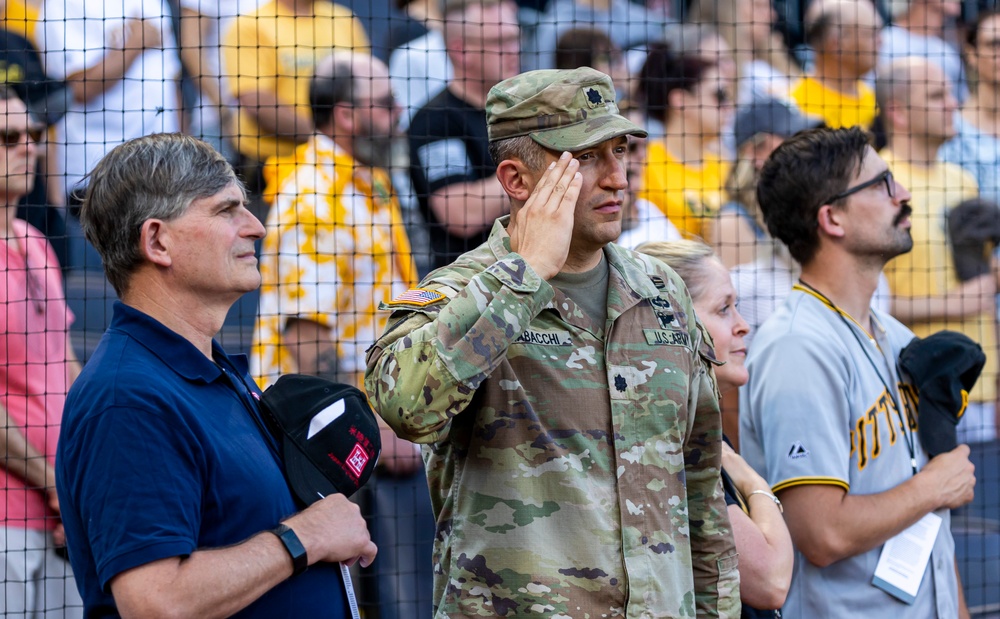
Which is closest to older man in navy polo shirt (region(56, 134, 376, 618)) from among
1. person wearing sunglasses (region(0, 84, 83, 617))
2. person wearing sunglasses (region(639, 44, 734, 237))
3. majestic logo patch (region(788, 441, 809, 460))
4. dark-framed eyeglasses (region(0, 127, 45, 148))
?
majestic logo patch (region(788, 441, 809, 460))

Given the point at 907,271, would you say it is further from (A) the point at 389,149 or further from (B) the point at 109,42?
(B) the point at 109,42

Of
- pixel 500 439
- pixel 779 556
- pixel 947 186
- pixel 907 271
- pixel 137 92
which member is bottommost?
pixel 779 556

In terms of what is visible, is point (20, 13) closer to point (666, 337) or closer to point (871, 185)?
point (871, 185)

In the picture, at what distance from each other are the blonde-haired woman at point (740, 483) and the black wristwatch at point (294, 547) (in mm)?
1017

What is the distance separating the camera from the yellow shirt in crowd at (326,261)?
4.04 meters

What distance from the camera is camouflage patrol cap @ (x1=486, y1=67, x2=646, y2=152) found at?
219 cm

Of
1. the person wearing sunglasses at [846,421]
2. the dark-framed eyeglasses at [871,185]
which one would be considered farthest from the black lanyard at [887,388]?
the dark-framed eyeglasses at [871,185]

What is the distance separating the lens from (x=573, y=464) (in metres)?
2.10

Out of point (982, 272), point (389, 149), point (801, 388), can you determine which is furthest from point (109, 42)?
point (982, 272)

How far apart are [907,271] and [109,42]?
3618mm

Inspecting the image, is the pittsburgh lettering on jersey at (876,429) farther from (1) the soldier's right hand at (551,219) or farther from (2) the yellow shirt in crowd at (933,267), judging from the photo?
(2) the yellow shirt in crowd at (933,267)

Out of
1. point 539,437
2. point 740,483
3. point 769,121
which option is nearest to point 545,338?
point 539,437

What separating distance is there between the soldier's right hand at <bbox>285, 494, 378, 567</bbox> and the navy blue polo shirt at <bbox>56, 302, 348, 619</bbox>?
0.04 meters

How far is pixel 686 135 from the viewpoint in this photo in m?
5.05
